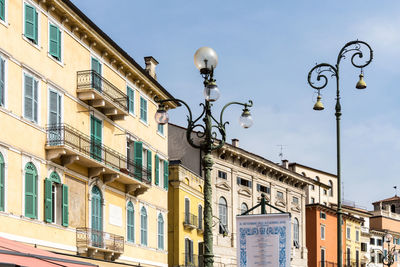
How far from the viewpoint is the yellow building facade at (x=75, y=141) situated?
84.3ft

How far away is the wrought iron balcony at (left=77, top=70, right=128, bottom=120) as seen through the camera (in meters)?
31.0

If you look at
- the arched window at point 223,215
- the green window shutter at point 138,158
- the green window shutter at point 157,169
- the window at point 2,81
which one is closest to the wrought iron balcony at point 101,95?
the green window shutter at point 138,158

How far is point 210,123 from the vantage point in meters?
16.5

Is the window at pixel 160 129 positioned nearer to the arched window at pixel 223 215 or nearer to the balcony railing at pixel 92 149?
the balcony railing at pixel 92 149

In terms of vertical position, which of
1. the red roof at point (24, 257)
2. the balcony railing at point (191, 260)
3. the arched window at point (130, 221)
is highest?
the arched window at point (130, 221)

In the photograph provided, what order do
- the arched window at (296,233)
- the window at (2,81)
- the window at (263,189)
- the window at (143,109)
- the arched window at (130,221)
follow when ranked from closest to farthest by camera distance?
1. the window at (2,81)
2. the arched window at (130,221)
3. the window at (143,109)
4. the window at (263,189)
5. the arched window at (296,233)

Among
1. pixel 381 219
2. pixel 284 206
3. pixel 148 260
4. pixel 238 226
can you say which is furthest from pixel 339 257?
pixel 381 219

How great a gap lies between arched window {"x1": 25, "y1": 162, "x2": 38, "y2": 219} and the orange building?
49670mm

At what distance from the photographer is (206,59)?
16.7m

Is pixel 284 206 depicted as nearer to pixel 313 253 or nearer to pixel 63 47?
pixel 313 253

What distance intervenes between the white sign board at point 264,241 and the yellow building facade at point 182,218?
27000mm

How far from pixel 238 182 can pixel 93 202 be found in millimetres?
26562

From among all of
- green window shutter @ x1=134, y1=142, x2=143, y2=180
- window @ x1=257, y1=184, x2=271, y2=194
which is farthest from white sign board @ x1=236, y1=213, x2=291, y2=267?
window @ x1=257, y1=184, x2=271, y2=194

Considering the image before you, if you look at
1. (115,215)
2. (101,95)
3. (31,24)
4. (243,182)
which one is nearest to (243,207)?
(243,182)
